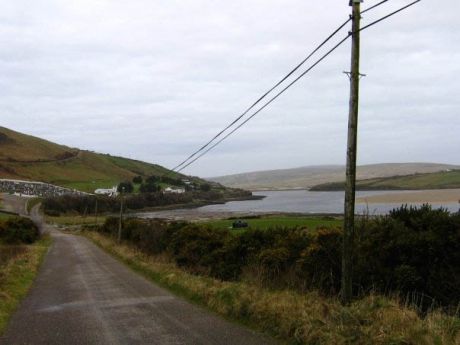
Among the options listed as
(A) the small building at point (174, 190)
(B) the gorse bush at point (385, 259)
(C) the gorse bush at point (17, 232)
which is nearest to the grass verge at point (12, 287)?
(B) the gorse bush at point (385, 259)

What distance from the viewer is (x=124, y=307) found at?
12.0 metres

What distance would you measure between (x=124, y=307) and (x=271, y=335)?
184 inches

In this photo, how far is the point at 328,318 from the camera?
8.20 m

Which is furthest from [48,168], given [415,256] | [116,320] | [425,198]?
[415,256]

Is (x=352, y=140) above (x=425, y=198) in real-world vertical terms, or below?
above

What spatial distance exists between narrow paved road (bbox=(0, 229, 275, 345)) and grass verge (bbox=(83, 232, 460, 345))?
402 millimetres

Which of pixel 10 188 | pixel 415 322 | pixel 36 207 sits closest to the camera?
pixel 415 322

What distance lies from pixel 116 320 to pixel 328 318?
14.9 ft

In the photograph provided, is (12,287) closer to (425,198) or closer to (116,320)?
(116,320)

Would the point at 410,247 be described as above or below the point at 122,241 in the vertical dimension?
above

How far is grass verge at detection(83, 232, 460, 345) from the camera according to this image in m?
6.89

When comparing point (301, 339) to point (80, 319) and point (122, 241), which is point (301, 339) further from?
point (122, 241)

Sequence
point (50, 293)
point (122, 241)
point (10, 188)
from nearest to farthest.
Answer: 1. point (50, 293)
2. point (122, 241)
3. point (10, 188)

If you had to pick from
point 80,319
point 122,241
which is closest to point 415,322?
point 80,319
